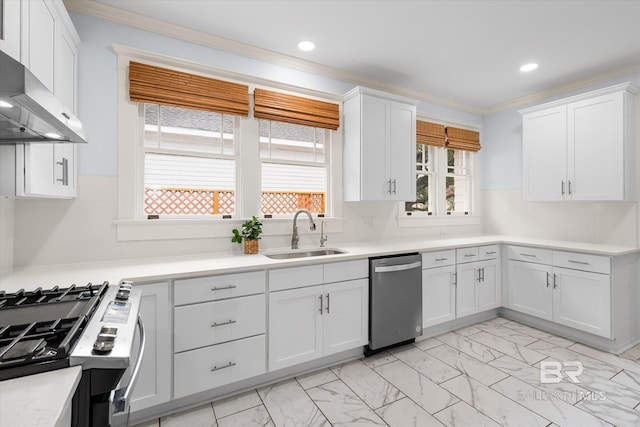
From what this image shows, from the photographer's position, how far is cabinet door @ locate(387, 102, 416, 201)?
3369 millimetres

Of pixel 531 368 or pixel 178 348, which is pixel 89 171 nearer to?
pixel 178 348

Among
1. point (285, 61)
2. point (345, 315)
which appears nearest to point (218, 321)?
point (345, 315)

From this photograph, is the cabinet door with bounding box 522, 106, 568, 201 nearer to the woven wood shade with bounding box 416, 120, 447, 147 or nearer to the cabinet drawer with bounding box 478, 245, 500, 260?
the cabinet drawer with bounding box 478, 245, 500, 260

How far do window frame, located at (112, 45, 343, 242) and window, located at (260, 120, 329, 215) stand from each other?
0.14 m

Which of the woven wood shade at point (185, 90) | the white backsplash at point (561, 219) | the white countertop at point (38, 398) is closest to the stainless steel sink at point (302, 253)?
the woven wood shade at point (185, 90)

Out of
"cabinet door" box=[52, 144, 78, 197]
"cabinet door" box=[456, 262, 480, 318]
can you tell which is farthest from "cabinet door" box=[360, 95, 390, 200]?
"cabinet door" box=[52, 144, 78, 197]

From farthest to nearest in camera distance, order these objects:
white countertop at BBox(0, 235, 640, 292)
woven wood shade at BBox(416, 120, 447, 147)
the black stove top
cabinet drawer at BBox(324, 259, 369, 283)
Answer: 1. woven wood shade at BBox(416, 120, 447, 147)
2. cabinet drawer at BBox(324, 259, 369, 283)
3. white countertop at BBox(0, 235, 640, 292)
4. the black stove top

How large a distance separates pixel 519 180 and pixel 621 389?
2.66 metres

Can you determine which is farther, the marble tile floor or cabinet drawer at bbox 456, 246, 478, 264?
cabinet drawer at bbox 456, 246, 478, 264

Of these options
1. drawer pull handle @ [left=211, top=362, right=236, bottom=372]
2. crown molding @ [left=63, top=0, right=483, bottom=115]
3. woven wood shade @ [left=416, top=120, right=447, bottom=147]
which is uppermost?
crown molding @ [left=63, top=0, right=483, bottom=115]

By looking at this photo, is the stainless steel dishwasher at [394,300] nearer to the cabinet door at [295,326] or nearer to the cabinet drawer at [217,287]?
the cabinet door at [295,326]

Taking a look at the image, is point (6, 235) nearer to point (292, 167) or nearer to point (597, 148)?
point (292, 167)

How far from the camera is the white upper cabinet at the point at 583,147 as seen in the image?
3107 mm

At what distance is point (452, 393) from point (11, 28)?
3.23 meters
